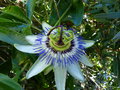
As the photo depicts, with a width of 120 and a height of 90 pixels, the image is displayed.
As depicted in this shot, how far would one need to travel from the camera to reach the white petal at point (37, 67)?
108 centimetres

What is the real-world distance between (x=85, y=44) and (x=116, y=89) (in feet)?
2.97

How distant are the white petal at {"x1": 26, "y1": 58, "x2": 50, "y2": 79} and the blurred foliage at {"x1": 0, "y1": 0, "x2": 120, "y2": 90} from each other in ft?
0.22

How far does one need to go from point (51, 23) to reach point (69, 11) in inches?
5.5

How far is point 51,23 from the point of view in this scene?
1316mm

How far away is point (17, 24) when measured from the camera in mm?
1176

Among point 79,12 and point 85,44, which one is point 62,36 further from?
point 79,12

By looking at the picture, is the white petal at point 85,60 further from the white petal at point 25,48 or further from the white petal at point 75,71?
the white petal at point 25,48

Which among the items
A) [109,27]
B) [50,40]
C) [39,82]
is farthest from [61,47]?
[109,27]

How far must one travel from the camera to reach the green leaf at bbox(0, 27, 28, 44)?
109 cm

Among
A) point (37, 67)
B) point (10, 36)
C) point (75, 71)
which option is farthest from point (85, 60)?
point (10, 36)

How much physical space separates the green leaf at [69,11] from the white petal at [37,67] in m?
0.27

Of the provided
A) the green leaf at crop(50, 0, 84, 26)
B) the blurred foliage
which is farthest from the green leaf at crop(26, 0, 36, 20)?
the green leaf at crop(50, 0, 84, 26)

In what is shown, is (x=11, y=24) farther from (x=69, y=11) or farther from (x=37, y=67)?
(x=69, y=11)

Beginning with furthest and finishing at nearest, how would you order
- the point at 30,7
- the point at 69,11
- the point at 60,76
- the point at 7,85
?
the point at 69,11 < the point at 30,7 < the point at 60,76 < the point at 7,85
